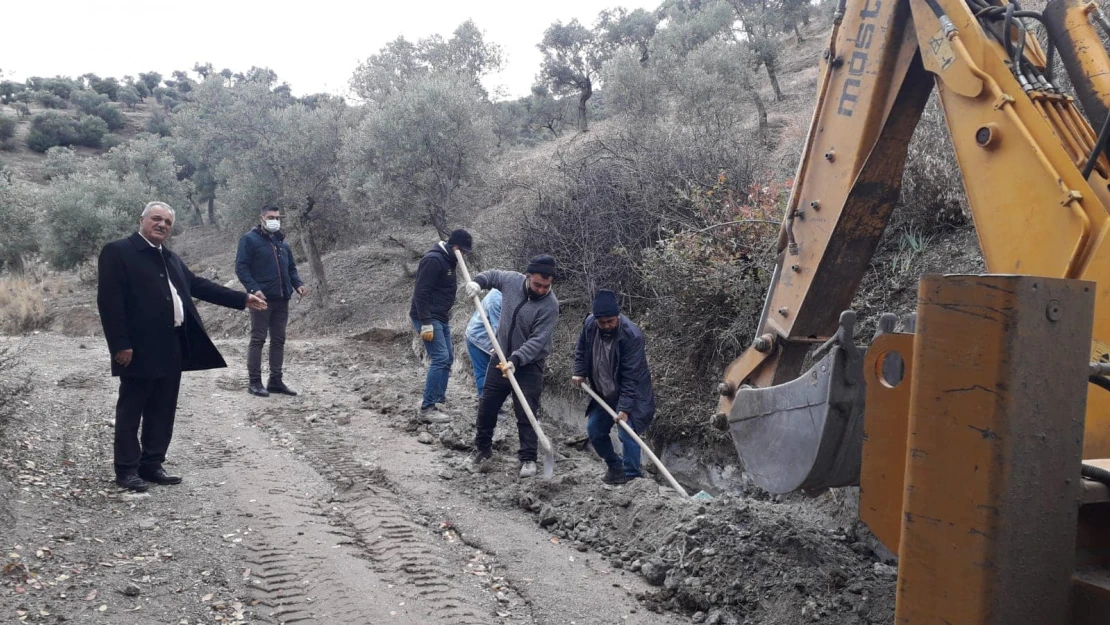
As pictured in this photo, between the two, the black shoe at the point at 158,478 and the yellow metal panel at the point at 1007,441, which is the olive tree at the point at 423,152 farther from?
the yellow metal panel at the point at 1007,441

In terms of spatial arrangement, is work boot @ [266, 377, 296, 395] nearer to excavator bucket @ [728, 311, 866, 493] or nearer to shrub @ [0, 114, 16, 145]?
excavator bucket @ [728, 311, 866, 493]

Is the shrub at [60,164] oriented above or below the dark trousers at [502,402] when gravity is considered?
above

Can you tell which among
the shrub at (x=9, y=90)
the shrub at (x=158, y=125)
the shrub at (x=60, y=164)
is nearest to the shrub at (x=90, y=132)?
the shrub at (x=158, y=125)

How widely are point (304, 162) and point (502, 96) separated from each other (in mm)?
13310

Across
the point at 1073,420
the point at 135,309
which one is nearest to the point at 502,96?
the point at 135,309

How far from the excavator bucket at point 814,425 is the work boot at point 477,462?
3.48m

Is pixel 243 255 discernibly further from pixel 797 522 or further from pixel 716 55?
pixel 716 55

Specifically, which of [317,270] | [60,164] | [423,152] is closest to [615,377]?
[423,152]

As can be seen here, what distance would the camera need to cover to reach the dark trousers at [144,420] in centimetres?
523

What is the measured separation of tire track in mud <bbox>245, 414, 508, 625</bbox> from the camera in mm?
4008

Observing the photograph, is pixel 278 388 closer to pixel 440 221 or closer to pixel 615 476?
pixel 615 476

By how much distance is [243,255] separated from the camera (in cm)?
829

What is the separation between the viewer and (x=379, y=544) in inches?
185

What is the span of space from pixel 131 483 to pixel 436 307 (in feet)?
10.6
